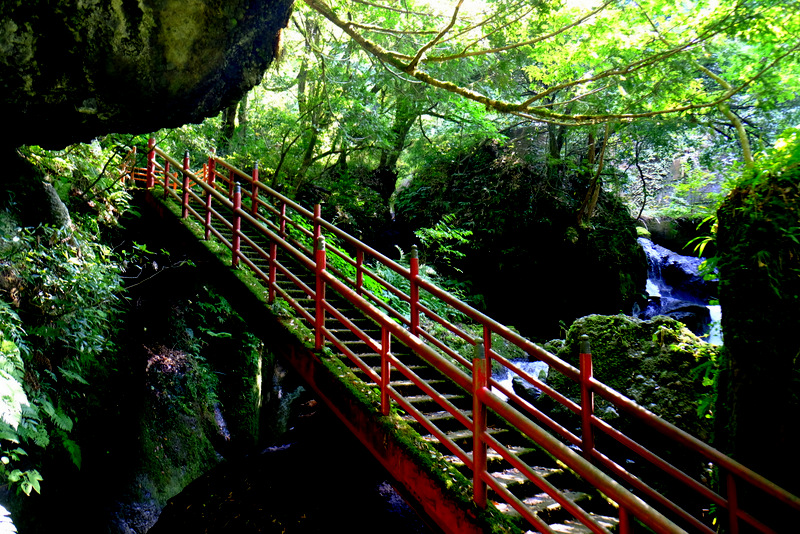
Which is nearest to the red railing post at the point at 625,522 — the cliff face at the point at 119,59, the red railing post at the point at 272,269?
the red railing post at the point at 272,269

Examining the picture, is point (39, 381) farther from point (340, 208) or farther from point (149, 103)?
point (340, 208)

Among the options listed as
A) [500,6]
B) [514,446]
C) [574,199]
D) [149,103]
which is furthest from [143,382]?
[574,199]

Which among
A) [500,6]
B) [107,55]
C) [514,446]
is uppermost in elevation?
[500,6]

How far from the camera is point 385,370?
3.82m

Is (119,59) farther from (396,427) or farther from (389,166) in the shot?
(389,166)

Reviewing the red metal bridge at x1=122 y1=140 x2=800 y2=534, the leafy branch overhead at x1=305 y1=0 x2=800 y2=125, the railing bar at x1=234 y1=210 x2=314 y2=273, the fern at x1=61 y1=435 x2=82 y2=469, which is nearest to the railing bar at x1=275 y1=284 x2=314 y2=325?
the red metal bridge at x1=122 y1=140 x2=800 y2=534

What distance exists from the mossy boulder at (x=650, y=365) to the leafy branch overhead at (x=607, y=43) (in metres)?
2.86

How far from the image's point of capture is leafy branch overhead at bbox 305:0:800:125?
163 inches

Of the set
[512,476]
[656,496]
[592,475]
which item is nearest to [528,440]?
[512,476]

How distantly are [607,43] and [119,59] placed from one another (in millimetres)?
5529

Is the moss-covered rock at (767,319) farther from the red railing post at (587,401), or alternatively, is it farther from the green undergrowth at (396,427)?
the green undergrowth at (396,427)

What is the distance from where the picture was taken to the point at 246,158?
472 inches

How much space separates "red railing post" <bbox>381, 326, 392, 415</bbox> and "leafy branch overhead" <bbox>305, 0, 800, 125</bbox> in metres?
2.41

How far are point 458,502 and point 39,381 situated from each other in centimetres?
410
